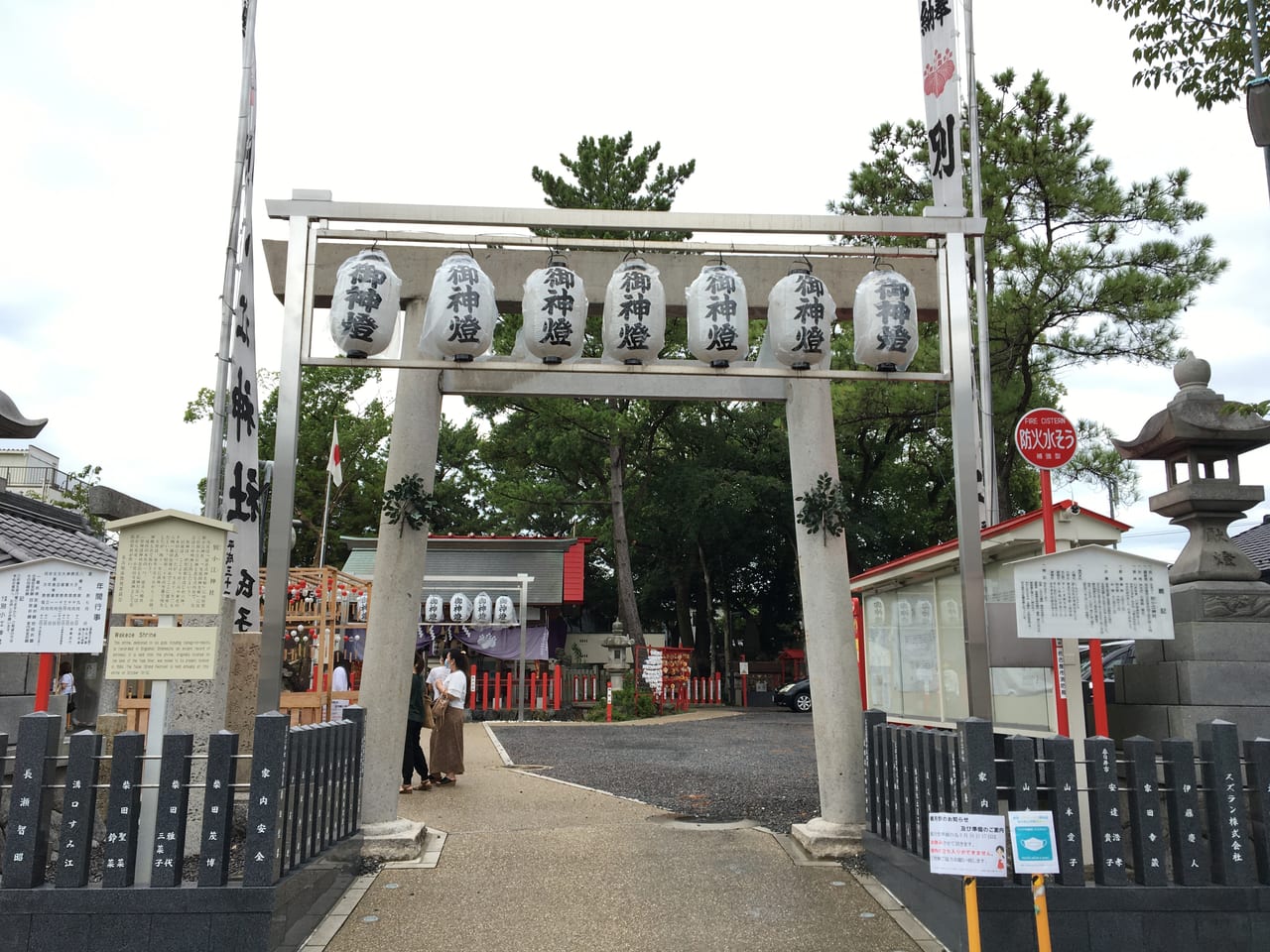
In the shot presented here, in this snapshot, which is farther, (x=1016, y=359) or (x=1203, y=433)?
(x=1016, y=359)

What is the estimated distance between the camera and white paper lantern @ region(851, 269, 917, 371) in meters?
5.82

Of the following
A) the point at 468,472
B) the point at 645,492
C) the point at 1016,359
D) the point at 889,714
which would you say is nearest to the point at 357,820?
the point at 889,714

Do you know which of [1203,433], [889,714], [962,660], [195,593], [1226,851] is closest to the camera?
[1226,851]

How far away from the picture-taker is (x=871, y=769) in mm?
6465

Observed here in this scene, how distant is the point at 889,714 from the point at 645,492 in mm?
21738

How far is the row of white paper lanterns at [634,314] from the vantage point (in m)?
5.72

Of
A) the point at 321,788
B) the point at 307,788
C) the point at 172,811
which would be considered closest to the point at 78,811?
the point at 172,811

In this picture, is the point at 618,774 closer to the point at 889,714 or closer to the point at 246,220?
the point at 889,714

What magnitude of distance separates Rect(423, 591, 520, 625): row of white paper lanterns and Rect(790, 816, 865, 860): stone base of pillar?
17168mm

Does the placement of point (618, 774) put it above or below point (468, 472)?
below

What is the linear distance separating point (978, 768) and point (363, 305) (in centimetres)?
435

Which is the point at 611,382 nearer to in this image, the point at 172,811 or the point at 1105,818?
the point at 172,811

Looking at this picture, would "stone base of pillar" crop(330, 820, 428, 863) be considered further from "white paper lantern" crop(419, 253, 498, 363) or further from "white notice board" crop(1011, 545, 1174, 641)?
"white notice board" crop(1011, 545, 1174, 641)

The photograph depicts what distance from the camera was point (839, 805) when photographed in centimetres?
691
